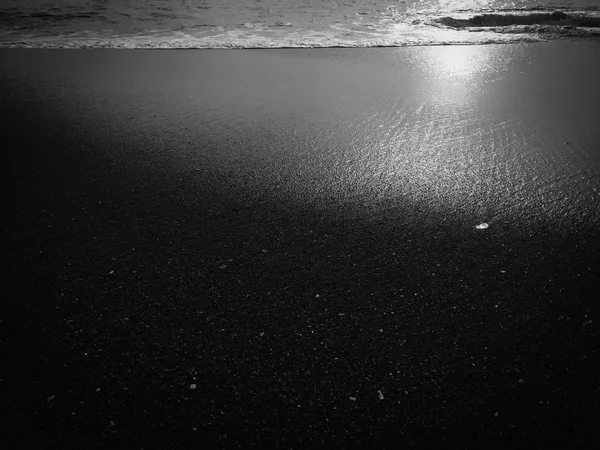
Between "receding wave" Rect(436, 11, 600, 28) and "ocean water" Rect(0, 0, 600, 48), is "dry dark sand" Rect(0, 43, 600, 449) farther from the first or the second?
"receding wave" Rect(436, 11, 600, 28)

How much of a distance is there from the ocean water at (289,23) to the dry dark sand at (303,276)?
3840mm

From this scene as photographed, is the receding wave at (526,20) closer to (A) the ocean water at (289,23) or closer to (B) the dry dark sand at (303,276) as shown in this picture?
(A) the ocean water at (289,23)

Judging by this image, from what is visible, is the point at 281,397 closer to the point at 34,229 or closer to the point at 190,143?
the point at 34,229

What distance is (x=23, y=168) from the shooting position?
319 cm

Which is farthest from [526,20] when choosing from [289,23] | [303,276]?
[303,276]

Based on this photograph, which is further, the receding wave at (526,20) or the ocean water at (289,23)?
the receding wave at (526,20)

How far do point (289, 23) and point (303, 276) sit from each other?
28.5 feet

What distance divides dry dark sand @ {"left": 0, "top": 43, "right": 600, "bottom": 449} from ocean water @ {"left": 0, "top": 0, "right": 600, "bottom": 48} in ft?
12.6

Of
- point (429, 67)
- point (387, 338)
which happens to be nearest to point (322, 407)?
point (387, 338)

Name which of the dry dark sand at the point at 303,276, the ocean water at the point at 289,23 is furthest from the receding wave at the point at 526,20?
the dry dark sand at the point at 303,276

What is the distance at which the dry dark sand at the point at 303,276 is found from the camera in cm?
152

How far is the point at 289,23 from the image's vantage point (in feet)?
30.1

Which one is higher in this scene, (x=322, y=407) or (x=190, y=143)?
(x=190, y=143)

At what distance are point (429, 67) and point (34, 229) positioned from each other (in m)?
5.34
